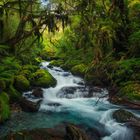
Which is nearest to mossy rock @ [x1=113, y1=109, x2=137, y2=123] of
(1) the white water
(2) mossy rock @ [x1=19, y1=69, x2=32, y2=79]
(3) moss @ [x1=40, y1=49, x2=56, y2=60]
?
(1) the white water

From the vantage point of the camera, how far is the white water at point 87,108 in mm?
9156

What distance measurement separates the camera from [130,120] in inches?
379

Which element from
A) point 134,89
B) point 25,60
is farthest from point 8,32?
point 134,89

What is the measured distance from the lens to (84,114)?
11508mm

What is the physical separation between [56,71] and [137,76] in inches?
360

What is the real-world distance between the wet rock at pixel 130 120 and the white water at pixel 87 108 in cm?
15

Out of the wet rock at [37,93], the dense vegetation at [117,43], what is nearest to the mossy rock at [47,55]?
the dense vegetation at [117,43]

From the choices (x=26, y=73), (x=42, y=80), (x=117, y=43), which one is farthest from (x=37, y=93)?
(x=117, y=43)

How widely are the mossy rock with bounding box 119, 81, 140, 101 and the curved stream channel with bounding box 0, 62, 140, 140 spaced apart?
805mm

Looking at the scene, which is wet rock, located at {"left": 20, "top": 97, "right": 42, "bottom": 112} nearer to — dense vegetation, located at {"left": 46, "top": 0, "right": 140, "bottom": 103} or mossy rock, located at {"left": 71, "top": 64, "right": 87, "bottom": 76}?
dense vegetation, located at {"left": 46, "top": 0, "right": 140, "bottom": 103}

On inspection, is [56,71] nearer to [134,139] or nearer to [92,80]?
[92,80]

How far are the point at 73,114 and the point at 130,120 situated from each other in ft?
8.51

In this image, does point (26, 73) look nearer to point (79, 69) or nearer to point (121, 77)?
point (79, 69)

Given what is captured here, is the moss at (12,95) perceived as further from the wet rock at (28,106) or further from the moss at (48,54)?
the moss at (48,54)
